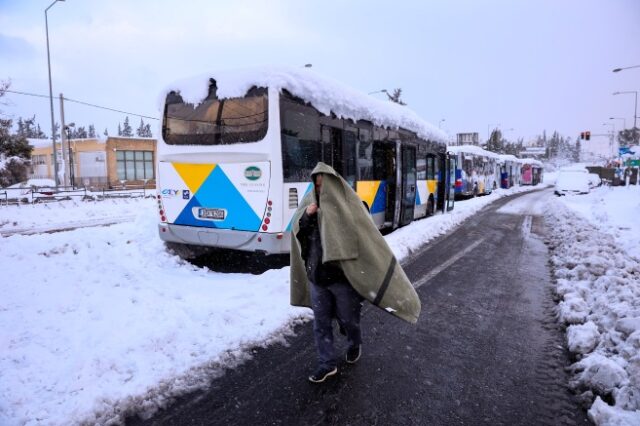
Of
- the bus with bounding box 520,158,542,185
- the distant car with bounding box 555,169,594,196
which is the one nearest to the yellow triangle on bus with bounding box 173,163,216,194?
the distant car with bounding box 555,169,594,196

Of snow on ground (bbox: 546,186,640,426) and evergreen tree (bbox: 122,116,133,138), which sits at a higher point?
evergreen tree (bbox: 122,116,133,138)

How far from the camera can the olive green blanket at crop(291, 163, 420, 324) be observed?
10.7 feet

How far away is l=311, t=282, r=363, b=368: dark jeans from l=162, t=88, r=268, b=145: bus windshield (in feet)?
12.6

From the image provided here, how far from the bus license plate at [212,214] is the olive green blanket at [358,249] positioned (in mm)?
3663

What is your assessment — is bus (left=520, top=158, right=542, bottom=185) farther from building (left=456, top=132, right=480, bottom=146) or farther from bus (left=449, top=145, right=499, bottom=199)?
bus (left=449, top=145, right=499, bottom=199)

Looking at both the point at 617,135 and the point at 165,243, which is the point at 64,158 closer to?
the point at 165,243

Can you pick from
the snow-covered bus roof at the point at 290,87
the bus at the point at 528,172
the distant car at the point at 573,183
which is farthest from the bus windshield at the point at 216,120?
the bus at the point at 528,172

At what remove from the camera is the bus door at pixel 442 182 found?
16078 mm

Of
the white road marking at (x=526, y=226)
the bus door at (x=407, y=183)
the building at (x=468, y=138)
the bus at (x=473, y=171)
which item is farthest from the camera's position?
the building at (x=468, y=138)

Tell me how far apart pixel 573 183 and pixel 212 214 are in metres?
31.6

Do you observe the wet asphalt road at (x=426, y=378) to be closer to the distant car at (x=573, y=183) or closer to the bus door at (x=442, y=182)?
the bus door at (x=442, y=182)

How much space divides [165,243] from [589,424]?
23.9ft

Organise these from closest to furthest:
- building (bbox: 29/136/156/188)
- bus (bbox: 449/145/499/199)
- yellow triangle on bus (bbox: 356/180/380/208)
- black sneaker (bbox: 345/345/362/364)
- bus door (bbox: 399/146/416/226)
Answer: black sneaker (bbox: 345/345/362/364) < yellow triangle on bus (bbox: 356/180/380/208) < bus door (bbox: 399/146/416/226) < bus (bbox: 449/145/499/199) < building (bbox: 29/136/156/188)

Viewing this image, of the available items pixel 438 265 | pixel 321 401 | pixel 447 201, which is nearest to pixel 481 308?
pixel 438 265
